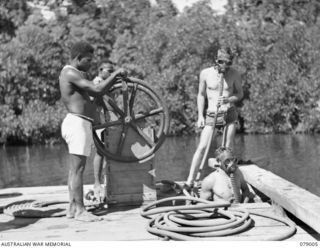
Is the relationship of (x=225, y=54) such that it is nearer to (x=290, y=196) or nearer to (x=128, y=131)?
(x=128, y=131)

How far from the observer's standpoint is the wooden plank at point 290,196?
15.9 ft

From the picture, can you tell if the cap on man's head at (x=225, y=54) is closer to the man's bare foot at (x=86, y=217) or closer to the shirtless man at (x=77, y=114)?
the shirtless man at (x=77, y=114)

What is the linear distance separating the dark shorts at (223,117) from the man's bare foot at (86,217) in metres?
2.11

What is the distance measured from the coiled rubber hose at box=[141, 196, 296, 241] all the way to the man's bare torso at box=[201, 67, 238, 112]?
68.9 inches

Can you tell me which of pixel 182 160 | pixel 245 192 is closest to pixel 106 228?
pixel 245 192

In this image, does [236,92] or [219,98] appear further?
[236,92]

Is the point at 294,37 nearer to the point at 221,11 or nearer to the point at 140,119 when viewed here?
the point at 221,11

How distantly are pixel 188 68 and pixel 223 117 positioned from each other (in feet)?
50.8

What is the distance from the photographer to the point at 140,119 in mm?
6258

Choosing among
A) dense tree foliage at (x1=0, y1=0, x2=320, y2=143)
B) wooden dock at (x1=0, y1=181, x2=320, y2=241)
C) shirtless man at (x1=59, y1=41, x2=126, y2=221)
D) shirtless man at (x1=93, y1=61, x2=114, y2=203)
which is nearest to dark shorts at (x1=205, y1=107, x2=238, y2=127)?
→ shirtless man at (x1=93, y1=61, x2=114, y2=203)

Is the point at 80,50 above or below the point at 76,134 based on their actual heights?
above

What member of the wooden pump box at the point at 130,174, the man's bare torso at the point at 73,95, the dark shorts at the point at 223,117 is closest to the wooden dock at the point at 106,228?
the wooden pump box at the point at 130,174

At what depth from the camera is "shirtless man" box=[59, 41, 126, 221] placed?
560cm

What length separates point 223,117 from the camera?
7.06m
